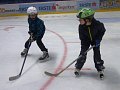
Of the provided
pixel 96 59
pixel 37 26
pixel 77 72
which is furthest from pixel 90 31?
pixel 37 26

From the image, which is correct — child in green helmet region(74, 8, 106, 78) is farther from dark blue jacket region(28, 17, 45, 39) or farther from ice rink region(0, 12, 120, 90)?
dark blue jacket region(28, 17, 45, 39)

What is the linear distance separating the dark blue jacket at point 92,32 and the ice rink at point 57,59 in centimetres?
57

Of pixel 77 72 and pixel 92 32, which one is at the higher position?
pixel 92 32

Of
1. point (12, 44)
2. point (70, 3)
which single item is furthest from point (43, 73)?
point (70, 3)

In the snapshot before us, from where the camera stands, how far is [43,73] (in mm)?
4797

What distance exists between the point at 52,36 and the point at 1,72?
9.11 feet

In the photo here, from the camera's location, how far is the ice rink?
168 inches

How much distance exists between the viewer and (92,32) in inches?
169

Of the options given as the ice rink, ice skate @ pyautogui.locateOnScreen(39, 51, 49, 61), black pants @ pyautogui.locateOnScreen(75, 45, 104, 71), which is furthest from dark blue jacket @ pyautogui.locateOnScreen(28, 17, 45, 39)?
black pants @ pyautogui.locateOnScreen(75, 45, 104, 71)

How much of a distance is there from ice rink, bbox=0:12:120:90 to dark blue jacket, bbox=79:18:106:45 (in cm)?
57

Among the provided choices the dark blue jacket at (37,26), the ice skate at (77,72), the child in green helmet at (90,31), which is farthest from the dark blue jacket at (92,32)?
the dark blue jacket at (37,26)

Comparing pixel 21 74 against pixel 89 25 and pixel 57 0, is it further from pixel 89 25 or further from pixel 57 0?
pixel 57 0

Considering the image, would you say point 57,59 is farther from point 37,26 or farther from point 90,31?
point 90,31

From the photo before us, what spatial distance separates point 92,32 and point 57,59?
1418 mm
